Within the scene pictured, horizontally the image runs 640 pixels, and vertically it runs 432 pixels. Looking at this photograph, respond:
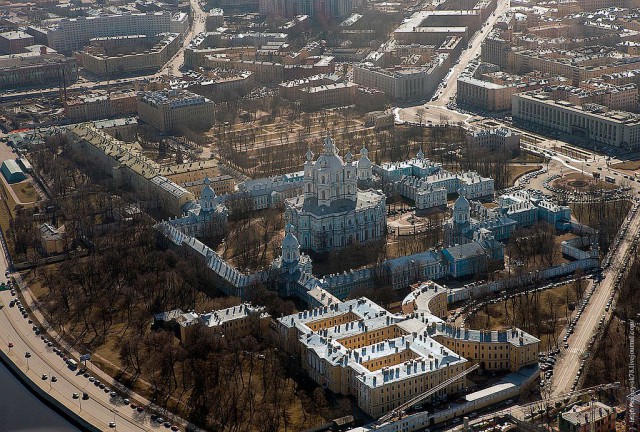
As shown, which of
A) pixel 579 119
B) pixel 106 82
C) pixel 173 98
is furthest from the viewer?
pixel 106 82

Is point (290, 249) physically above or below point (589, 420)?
above

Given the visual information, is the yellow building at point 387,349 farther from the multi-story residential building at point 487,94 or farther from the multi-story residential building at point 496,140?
the multi-story residential building at point 487,94

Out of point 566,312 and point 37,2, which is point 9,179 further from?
point 37,2

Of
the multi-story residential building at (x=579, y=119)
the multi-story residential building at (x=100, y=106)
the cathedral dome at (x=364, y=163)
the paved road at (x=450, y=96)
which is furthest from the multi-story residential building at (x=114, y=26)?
the cathedral dome at (x=364, y=163)

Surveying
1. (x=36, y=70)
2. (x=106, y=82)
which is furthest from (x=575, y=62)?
(x=36, y=70)

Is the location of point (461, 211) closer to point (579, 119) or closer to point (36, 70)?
point (579, 119)

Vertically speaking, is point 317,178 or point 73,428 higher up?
point 317,178

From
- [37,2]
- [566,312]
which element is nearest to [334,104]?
[566,312]
